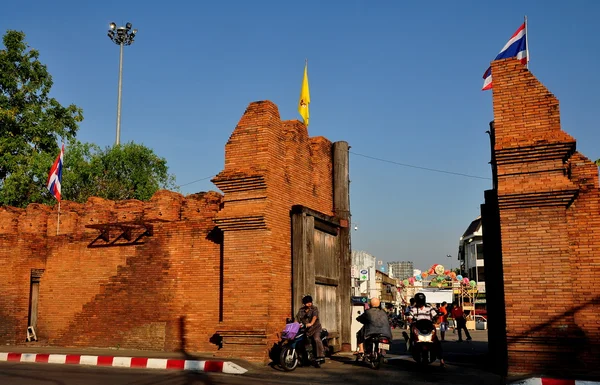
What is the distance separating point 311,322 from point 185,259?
4056mm

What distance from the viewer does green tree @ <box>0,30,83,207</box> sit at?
97.0ft

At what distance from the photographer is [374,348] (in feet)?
38.8

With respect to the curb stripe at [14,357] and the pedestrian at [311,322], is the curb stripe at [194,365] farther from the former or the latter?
the curb stripe at [14,357]

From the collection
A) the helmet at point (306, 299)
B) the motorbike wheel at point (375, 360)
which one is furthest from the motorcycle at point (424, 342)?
the helmet at point (306, 299)

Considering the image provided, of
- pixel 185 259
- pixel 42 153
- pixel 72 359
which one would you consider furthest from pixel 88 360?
pixel 42 153

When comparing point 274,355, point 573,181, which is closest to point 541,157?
point 573,181

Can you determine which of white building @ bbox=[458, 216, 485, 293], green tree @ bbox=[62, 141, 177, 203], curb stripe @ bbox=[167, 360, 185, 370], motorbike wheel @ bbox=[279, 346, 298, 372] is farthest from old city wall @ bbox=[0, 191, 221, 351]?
white building @ bbox=[458, 216, 485, 293]

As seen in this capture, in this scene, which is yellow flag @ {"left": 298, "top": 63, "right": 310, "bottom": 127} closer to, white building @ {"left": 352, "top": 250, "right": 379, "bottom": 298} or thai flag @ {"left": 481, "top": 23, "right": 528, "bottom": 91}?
thai flag @ {"left": 481, "top": 23, "right": 528, "bottom": 91}

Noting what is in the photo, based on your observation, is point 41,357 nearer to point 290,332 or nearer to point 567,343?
point 290,332

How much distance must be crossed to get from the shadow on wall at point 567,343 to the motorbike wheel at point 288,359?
4319 millimetres

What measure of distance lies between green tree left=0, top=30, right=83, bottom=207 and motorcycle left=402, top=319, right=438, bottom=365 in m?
23.7

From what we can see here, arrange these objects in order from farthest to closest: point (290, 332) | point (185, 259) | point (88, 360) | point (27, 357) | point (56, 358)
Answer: point (185, 259) < point (27, 357) < point (56, 358) < point (88, 360) < point (290, 332)

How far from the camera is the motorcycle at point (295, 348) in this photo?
11.5 metres

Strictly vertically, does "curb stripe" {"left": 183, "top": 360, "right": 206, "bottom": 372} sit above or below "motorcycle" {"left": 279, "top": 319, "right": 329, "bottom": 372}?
below
